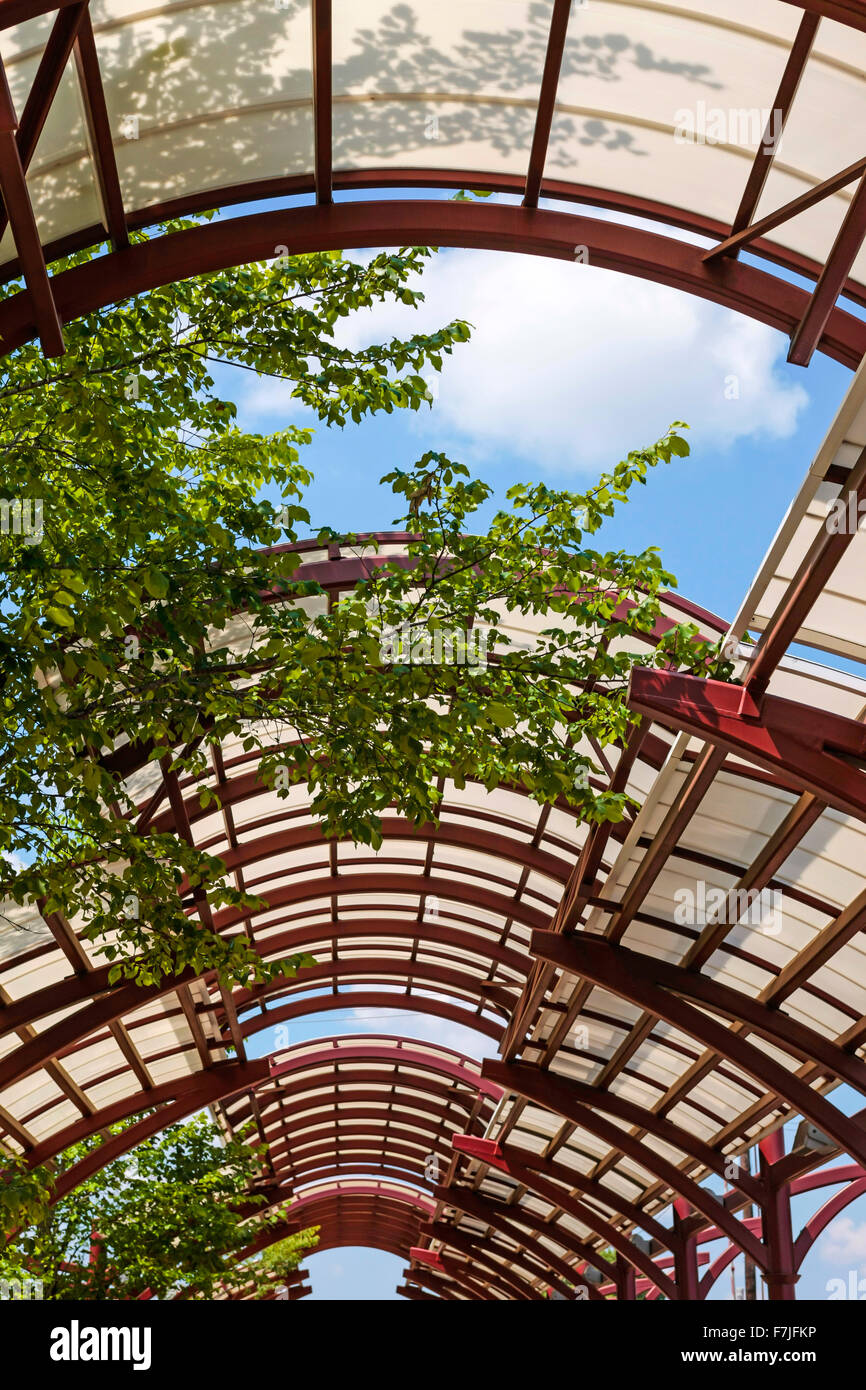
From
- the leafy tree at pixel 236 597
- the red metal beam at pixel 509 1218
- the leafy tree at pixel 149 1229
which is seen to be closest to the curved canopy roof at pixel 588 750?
the leafy tree at pixel 236 597

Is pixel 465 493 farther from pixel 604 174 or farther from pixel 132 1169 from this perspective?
pixel 132 1169

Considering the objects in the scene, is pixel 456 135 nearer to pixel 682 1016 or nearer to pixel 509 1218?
pixel 682 1016

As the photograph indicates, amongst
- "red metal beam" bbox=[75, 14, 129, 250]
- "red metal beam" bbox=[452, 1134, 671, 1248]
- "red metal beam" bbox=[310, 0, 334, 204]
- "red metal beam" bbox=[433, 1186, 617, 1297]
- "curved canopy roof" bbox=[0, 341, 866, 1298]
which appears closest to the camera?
"red metal beam" bbox=[75, 14, 129, 250]

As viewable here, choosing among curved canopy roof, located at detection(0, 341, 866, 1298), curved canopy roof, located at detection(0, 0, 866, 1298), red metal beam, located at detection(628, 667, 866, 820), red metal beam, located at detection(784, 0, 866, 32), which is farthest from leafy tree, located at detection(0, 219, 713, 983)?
red metal beam, located at detection(784, 0, 866, 32)

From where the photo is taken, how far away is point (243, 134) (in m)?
7.05

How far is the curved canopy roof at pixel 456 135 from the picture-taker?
6.34 metres

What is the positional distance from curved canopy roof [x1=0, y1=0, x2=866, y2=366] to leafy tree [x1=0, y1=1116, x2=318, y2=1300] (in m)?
13.7

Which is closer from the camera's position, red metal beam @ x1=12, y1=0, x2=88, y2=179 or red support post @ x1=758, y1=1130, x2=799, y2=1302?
red metal beam @ x1=12, y1=0, x2=88, y2=179

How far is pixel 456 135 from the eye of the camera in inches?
285

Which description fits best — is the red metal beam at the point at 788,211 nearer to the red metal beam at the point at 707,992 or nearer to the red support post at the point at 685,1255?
the red metal beam at the point at 707,992

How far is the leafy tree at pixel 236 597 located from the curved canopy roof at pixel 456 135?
1.59 ft

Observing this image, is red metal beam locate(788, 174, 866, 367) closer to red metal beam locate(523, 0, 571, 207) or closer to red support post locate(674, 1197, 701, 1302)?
red metal beam locate(523, 0, 571, 207)

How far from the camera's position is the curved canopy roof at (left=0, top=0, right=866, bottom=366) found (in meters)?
6.34
